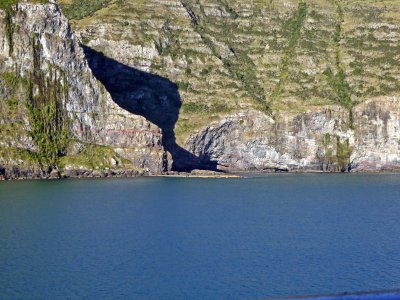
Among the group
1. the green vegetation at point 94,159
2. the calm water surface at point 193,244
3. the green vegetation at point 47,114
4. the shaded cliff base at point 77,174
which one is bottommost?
the calm water surface at point 193,244

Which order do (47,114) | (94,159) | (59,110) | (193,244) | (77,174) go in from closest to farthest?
(193,244), (77,174), (94,159), (47,114), (59,110)

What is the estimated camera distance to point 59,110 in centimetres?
18400

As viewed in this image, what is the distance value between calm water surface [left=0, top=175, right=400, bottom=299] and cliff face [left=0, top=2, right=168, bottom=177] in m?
46.0

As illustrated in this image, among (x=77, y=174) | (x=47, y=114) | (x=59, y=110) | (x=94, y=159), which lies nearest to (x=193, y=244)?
(x=77, y=174)

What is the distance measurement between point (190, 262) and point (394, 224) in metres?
38.7

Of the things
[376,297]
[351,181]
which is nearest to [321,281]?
[376,297]

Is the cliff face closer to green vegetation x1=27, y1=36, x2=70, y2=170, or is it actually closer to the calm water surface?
green vegetation x1=27, y1=36, x2=70, y2=170

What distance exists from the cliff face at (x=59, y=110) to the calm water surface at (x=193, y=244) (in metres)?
46.0

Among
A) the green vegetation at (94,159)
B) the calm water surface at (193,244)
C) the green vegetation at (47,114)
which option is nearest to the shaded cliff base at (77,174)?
the green vegetation at (94,159)

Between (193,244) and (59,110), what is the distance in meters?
124

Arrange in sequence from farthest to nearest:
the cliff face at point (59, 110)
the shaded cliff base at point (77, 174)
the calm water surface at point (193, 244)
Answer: the cliff face at point (59, 110)
the shaded cliff base at point (77, 174)
the calm water surface at point (193, 244)

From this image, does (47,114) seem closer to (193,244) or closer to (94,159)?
(94,159)

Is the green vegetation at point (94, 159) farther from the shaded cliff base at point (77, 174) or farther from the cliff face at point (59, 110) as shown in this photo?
the shaded cliff base at point (77, 174)

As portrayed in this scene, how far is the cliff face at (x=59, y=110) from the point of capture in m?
174
